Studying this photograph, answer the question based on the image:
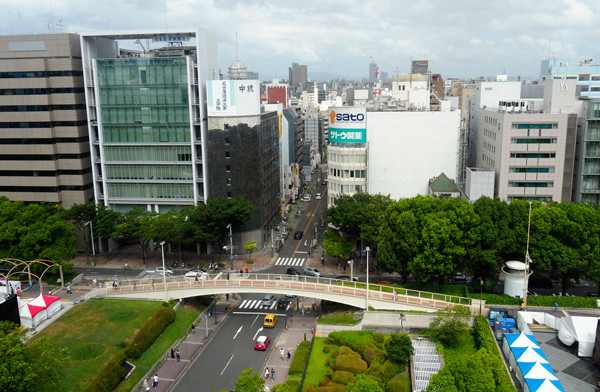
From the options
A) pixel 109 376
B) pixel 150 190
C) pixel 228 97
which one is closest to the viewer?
pixel 109 376

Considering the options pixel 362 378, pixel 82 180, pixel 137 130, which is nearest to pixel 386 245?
pixel 362 378

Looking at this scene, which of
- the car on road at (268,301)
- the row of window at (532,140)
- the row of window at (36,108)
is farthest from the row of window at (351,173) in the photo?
the row of window at (36,108)

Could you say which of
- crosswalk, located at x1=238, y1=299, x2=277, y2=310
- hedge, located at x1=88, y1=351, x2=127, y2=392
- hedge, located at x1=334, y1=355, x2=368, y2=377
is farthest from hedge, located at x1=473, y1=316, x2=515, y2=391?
hedge, located at x1=88, y1=351, x2=127, y2=392

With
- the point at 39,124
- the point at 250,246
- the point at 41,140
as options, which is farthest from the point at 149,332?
the point at 39,124

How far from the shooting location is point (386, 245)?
64.2 meters

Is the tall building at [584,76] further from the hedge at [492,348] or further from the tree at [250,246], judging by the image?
the hedge at [492,348]

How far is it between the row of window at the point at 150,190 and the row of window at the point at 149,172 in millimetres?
1235

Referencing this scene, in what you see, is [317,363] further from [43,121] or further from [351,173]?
[43,121]

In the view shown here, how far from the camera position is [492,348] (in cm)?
4797

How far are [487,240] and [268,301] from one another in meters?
30.0

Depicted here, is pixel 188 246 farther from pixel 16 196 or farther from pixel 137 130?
pixel 16 196

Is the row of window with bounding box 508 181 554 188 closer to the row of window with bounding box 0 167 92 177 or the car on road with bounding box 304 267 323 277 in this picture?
the car on road with bounding box 304 267 323 277

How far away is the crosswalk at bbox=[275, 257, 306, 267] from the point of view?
81.8 metres

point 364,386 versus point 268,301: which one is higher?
point 364,386
